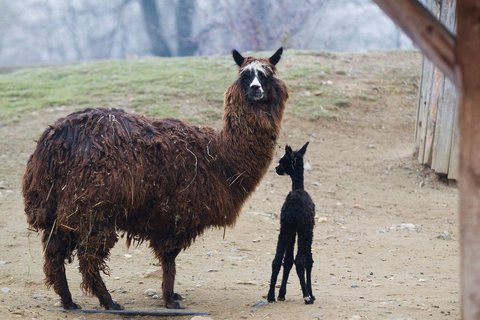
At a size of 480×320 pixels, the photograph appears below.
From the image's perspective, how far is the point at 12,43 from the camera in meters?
30.5

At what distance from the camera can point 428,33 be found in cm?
406

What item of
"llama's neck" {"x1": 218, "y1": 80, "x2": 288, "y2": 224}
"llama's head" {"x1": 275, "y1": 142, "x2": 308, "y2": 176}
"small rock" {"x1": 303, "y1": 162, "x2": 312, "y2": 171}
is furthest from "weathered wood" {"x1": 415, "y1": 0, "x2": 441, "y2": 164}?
"llama's head" {"x1": 275, "y1": 142, "x2": 308, "y2": 176}

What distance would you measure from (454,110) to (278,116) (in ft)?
16.5

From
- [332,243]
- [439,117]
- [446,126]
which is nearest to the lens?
[332,243]

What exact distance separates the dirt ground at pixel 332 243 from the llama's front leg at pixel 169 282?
16 cm

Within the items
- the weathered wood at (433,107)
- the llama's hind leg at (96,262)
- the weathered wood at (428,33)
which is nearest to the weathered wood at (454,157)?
the weathered wood at (433,107)

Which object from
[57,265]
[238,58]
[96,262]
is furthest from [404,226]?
[57,265]

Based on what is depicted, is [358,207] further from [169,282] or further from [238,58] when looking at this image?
[169,282]

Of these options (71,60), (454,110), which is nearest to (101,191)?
(454,110)

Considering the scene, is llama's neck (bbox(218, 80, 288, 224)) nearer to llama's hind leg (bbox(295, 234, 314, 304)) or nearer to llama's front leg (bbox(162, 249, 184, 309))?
llama's front leg (bbox(162, 249, 184, 309))

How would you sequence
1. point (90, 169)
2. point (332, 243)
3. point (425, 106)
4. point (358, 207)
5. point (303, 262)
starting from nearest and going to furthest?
point (90, 169) < point (303, 262) < point (332, 243) < point (358, 207) < point (425, 106)

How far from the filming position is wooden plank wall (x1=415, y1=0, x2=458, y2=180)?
12266mm

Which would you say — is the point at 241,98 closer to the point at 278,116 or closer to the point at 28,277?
the point at 278,116

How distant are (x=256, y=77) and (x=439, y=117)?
558cm
